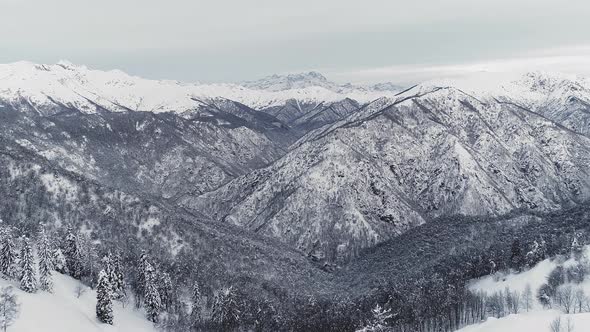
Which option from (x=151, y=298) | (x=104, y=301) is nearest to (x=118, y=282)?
(x=151, y=298)

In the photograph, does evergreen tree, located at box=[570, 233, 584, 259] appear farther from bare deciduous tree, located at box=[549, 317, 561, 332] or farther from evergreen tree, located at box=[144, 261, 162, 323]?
evergreen tree, located at box=[144, 261, 162, 323]

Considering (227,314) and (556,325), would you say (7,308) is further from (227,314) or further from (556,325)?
(556,325)

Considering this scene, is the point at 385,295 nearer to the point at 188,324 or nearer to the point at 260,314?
the point at 260,314

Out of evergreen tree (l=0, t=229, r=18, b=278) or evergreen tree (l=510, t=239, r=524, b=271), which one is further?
evergreen tree (l=510, t=239, r=524, b=271)

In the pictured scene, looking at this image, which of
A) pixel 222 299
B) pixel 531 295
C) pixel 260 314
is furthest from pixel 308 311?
pixel 531 295

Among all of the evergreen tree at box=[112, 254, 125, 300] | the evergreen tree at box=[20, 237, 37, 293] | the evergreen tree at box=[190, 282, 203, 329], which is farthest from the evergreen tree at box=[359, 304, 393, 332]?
the evergreen tree at box=[20, 237, 37, 293]
